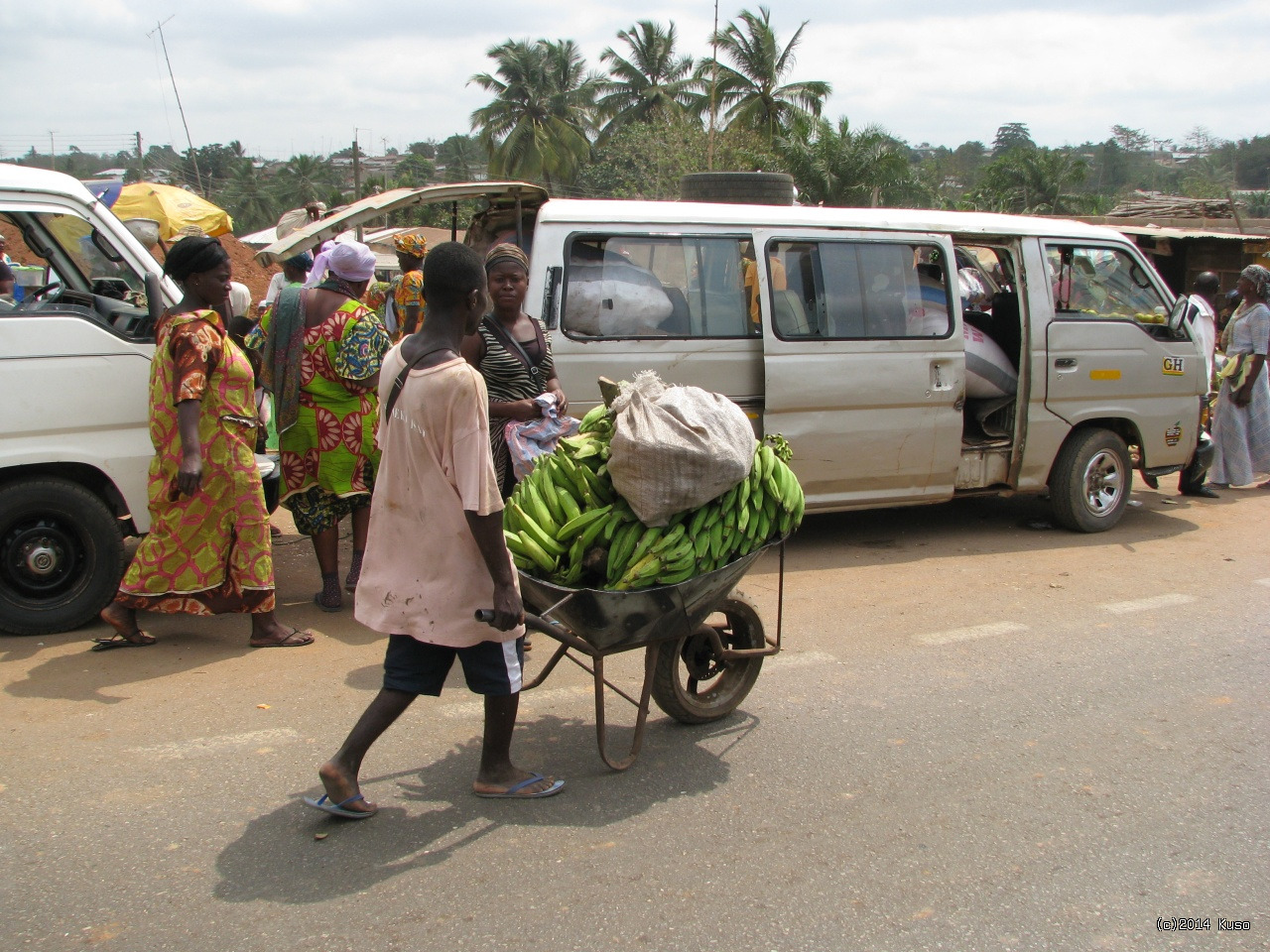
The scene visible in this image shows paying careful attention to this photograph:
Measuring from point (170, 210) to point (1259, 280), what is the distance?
950 centimetres

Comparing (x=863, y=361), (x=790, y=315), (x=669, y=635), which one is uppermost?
(x=790, y=315)

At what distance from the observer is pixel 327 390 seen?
4996mm

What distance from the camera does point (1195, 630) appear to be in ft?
16.8

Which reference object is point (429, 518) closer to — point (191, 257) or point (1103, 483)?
point (191, 257)

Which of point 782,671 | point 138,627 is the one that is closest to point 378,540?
point 782,671

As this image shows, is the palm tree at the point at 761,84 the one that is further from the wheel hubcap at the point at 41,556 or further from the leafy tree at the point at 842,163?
the wheel hubcap at the point at 41,556

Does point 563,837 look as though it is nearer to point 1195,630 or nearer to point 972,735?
point 972,735

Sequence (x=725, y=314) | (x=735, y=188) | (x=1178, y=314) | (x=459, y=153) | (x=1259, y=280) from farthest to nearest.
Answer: (x=459, y=153) < (x=1259, y=280) < (x=735, y=188) < (x=1178, y=314) < (x=725, y=314)

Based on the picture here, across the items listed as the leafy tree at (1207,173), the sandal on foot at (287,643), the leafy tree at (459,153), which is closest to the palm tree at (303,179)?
the leafy tree at (459,153)

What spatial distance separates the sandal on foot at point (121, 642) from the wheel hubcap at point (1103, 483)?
5.87m

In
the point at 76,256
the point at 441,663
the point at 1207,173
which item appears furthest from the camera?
the point at 1207,173

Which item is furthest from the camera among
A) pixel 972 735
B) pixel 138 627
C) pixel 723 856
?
pixel 138 627

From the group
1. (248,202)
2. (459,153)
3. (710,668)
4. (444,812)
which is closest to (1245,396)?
(710,668)

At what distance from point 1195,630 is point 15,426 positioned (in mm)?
5637
